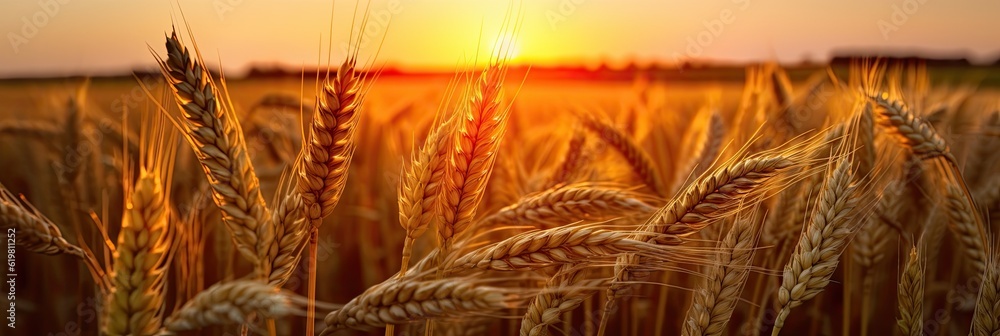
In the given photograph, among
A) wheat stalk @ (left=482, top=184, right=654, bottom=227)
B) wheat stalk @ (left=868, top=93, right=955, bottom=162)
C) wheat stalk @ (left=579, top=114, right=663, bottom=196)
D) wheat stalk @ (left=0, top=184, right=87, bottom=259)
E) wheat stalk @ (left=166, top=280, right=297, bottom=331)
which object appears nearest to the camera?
wheat stalk @ (left=166, top=280, right=297, bottom=331)

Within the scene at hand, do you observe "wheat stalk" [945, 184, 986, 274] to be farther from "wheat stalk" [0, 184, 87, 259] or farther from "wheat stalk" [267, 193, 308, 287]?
"wheat stalk" [0, 184, 87, 259]

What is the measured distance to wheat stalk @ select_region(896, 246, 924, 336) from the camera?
1.67m

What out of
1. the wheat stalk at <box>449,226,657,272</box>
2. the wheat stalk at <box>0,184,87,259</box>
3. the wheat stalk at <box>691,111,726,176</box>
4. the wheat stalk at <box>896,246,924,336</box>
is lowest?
the wheat stalk at <box>896,246,924,336</box>

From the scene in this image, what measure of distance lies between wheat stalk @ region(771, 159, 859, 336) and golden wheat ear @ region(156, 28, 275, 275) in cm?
101

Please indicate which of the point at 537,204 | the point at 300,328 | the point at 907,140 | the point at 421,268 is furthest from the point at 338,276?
the point at 907,140

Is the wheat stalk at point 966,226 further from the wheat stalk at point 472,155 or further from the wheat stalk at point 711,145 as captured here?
the wheat stalk at point 472,155

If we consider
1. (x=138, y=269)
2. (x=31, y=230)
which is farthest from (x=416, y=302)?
(x=31, y=230)

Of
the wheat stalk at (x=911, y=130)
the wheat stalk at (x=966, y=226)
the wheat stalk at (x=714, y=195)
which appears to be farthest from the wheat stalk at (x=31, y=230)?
the wheat stalk at (x=966, y=226)

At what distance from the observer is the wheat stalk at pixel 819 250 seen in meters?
1.42

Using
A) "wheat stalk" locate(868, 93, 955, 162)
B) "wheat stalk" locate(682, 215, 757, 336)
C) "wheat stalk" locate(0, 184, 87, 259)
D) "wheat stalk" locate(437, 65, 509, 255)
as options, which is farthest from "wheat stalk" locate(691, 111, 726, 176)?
"wheat stalk" locate(0, 184, 87, 259)

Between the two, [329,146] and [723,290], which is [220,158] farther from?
[723,290]

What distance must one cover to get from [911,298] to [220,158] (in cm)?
159

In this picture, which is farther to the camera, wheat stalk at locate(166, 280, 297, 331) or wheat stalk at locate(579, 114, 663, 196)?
wheat stalk at locate(579, 114, 663, 196)

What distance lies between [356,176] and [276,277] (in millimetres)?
2719
